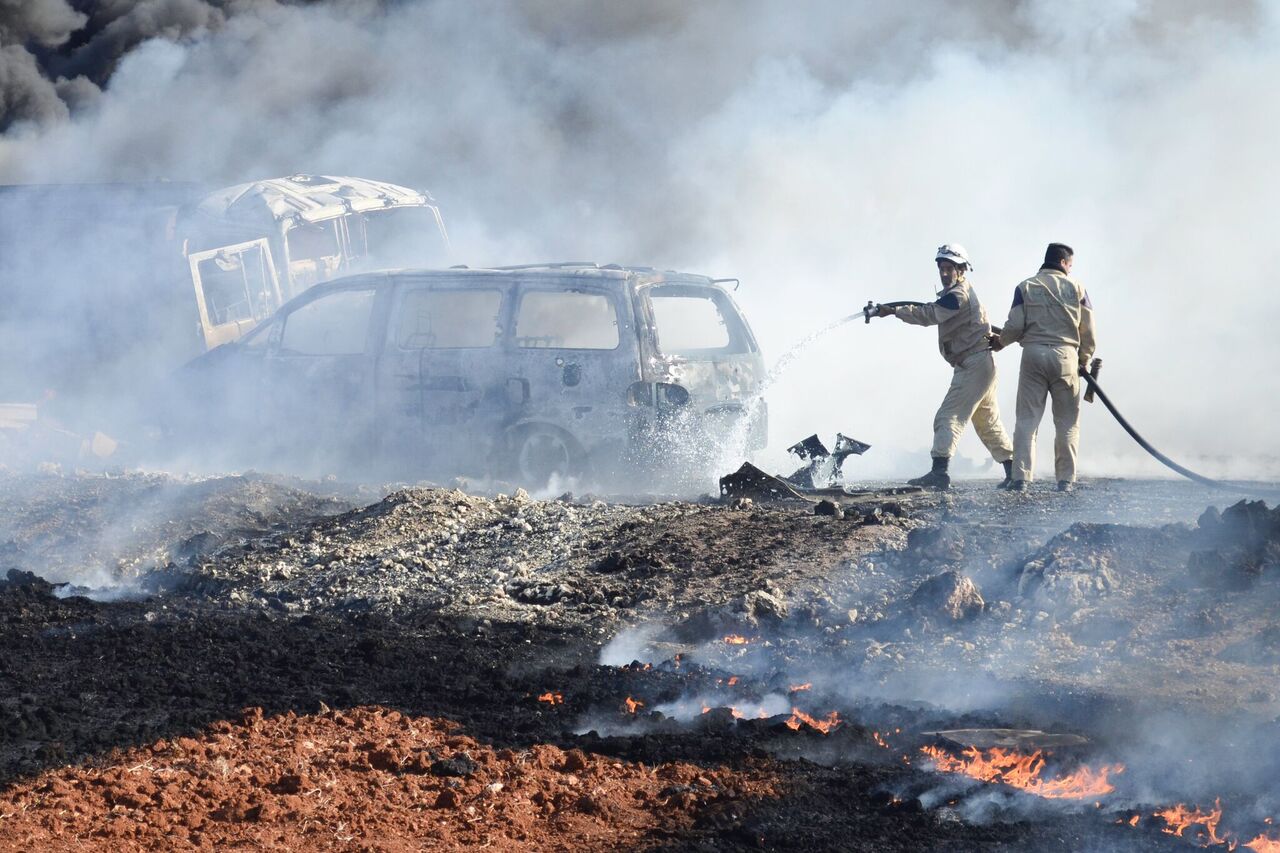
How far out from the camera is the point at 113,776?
468 centimetres

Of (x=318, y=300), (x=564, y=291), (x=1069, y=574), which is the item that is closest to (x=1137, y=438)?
(x=1069, y=574)

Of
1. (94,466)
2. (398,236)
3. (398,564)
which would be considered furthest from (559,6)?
(398,564)

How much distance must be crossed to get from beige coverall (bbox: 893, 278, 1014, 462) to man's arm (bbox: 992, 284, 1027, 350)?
120 mm

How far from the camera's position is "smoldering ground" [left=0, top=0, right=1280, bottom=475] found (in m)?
16.4

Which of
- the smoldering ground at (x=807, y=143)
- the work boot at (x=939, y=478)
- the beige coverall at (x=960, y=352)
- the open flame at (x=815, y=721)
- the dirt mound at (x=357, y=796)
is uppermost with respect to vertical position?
the smoldering ground at (x=807, y=143)

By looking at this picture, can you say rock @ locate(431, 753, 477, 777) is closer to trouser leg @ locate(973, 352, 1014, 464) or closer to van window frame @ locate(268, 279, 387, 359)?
van window frame @ locate(268, 279, 387, 359)

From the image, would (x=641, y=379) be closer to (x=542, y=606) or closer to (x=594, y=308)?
(x=594, y=308)

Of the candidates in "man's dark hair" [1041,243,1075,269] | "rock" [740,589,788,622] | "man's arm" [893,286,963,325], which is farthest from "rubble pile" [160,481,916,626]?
"man's dark hair" [1041,243,1075,269]

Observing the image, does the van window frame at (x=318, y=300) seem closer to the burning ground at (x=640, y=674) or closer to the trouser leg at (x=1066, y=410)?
the burning ground at (x=640, y=674)

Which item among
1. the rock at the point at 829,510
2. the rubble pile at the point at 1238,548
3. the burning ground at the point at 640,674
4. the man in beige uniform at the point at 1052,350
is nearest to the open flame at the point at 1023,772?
the burning ground at the point at 640,674

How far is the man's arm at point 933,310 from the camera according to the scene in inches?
374

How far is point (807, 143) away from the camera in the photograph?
20.2 m

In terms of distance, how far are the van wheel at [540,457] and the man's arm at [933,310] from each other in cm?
264

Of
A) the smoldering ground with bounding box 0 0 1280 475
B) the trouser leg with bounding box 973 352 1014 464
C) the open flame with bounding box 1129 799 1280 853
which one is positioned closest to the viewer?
the open flame with bounding box 1129 799 1280 853
